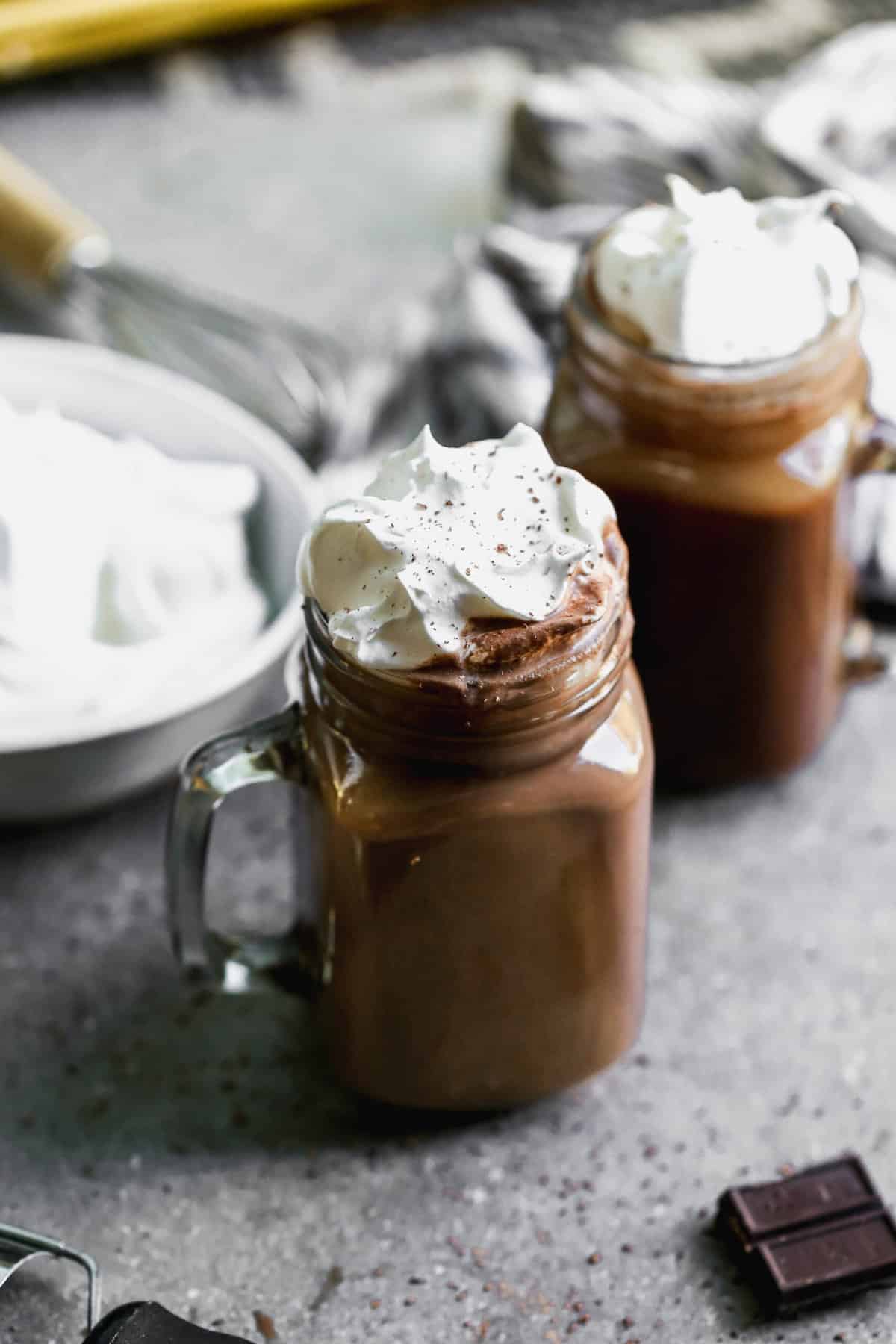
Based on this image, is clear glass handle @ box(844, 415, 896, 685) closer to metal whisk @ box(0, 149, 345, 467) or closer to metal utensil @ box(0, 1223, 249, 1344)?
metal whisk @ box(0, 149, 345, 467)

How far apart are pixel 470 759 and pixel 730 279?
27 cm

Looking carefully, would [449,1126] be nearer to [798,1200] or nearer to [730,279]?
[798,1200]

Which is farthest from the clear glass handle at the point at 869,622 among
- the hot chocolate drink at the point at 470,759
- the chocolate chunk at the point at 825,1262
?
the chocolate chunk at the point at 825,1262

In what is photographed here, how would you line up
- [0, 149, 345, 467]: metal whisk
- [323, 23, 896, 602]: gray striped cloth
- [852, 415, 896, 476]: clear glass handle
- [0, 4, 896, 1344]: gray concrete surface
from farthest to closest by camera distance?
[0, 149, 345, 467]: metal whisk, [323, 23, 896, 602]: gray striped cloth, [852, 415, 896, 476]: clear glass handle, [0, 4, 896, 1344]: gray concrete surface

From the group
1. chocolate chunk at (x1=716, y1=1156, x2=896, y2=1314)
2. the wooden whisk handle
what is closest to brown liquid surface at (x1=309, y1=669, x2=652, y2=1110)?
chocolate chunk at (x1=716, y1=1156, x2=896, y2=1314)

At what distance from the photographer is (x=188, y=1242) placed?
2.71 feet

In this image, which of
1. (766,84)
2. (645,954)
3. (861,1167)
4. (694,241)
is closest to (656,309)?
(694,241)

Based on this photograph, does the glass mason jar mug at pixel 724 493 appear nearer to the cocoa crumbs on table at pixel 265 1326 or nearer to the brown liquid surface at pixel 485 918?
the brown liquid surface at pixel 485 918

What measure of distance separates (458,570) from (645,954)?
0.26 m

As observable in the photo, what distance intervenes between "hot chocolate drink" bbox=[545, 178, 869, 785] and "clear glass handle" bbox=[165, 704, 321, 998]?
8.5 inches

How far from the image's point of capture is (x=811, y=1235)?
0.80m

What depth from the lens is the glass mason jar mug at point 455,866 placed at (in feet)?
2.36

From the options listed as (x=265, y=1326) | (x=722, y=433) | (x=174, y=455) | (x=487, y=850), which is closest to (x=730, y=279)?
(x=722, y=433)

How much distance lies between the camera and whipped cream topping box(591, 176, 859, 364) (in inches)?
32.4
